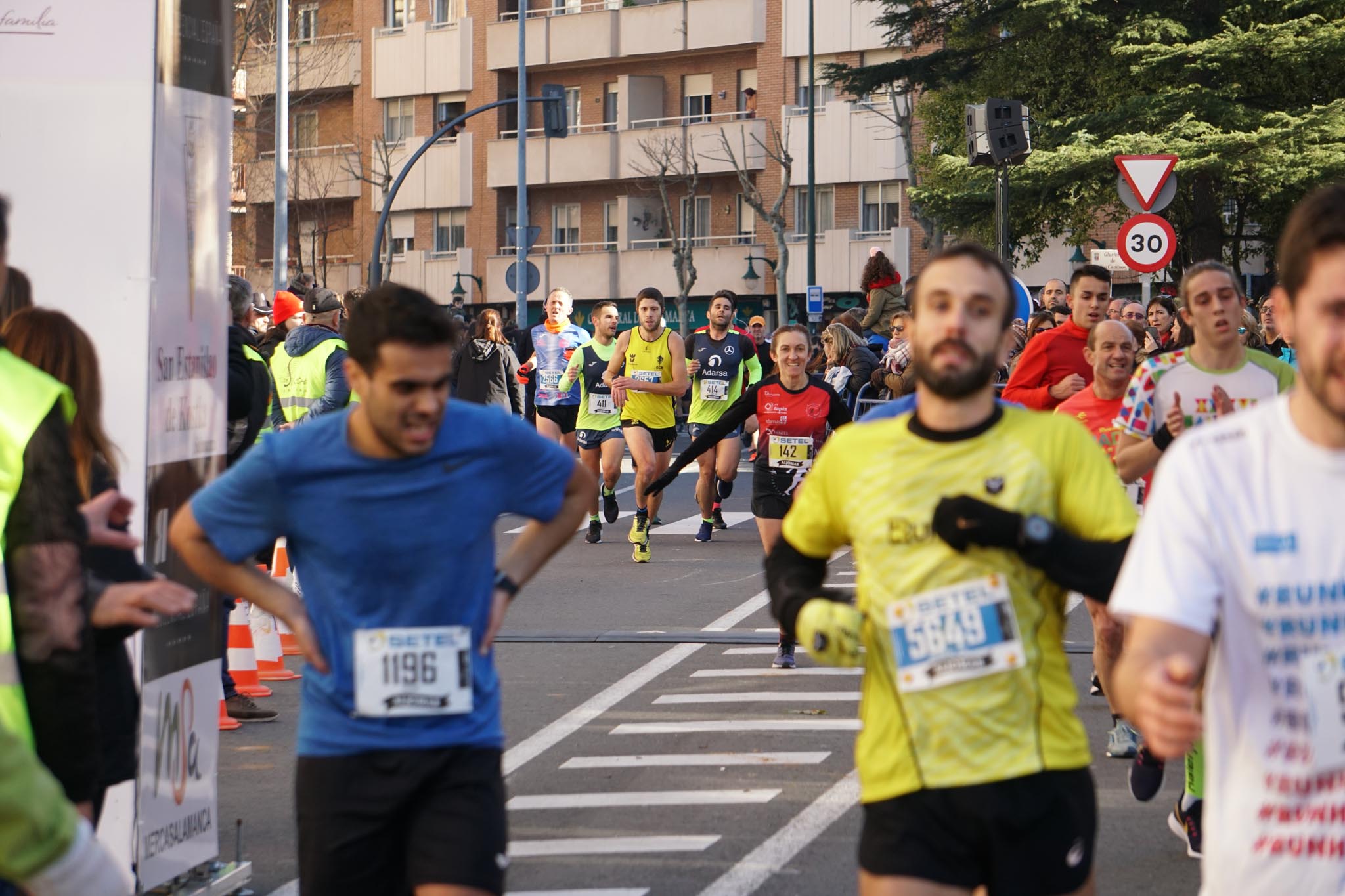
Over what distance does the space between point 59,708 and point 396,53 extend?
62.3 meters

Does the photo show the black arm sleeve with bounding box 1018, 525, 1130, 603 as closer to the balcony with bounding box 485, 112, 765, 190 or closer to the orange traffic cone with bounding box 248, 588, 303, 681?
the orange traffic cone with bounding box 248, 588, 303, 681

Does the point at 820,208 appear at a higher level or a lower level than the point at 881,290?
higher

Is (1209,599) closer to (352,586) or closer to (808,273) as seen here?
(352,586)

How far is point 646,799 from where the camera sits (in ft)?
25.9

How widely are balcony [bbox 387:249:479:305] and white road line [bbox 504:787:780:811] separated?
55.1 m

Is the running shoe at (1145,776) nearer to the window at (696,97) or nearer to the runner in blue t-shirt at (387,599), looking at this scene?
the runner in blue t-shirt at (387,599)

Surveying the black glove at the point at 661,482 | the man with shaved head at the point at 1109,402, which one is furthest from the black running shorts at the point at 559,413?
the man with shaved head at the point at 1109,402

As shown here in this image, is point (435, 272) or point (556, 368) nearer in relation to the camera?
point (556, 368)

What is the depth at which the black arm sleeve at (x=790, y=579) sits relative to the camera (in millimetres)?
4297

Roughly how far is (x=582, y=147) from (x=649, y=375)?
147ft

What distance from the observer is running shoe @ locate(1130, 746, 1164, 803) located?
7410 mm

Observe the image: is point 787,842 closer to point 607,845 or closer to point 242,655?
point 607,845

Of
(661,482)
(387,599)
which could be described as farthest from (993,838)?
(661,482)

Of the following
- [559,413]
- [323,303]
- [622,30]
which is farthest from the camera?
[622,30]
